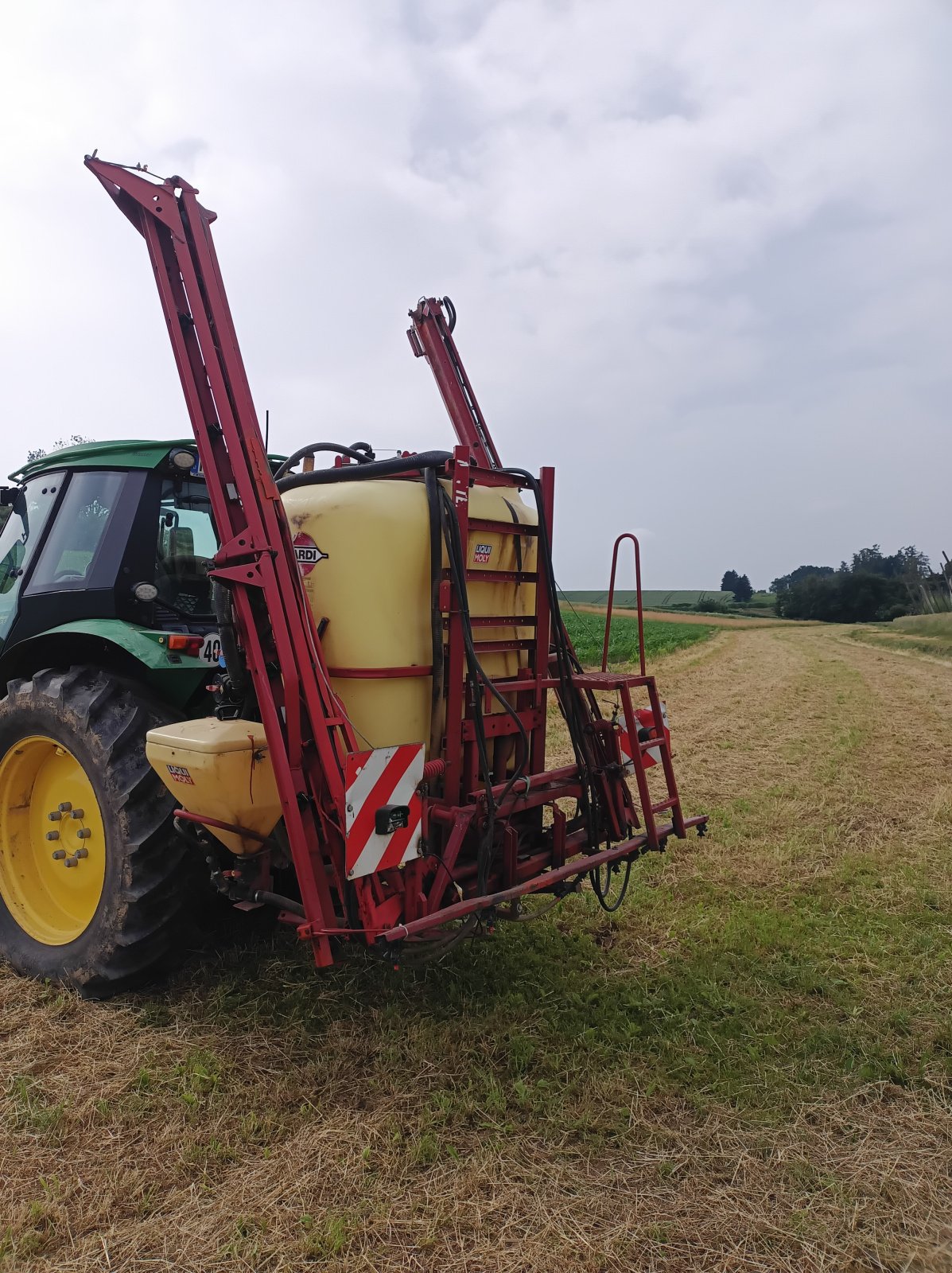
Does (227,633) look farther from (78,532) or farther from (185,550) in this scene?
(78,532)

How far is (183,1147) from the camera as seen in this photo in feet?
8.11

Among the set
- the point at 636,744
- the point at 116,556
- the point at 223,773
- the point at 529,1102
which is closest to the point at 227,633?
the point at 223,773

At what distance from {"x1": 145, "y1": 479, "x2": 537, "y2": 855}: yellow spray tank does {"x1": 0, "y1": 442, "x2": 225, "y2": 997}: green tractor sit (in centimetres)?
40

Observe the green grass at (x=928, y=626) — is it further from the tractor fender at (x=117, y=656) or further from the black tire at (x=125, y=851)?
the black tire at (x=125, y=851)

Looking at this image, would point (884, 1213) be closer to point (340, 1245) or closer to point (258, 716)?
point (340, 1245)

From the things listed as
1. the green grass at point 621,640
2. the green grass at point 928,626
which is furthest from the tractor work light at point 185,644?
the green grass at point 928,626

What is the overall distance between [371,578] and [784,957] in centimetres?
253

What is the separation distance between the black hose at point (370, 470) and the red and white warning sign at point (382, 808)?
3.45 feet

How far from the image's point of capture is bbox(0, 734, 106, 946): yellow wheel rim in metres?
3.59

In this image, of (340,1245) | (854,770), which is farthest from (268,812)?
(854,770)

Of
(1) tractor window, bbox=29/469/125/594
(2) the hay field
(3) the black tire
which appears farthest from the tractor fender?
(2) the hay field

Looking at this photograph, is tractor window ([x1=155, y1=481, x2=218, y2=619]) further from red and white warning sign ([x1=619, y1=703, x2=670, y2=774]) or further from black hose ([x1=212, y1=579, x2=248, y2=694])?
red and white warning sign ([x1=619, y1=703, x2=670, y2=774])

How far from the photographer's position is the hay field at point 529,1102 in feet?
7.03

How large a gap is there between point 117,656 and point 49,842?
95 cm
